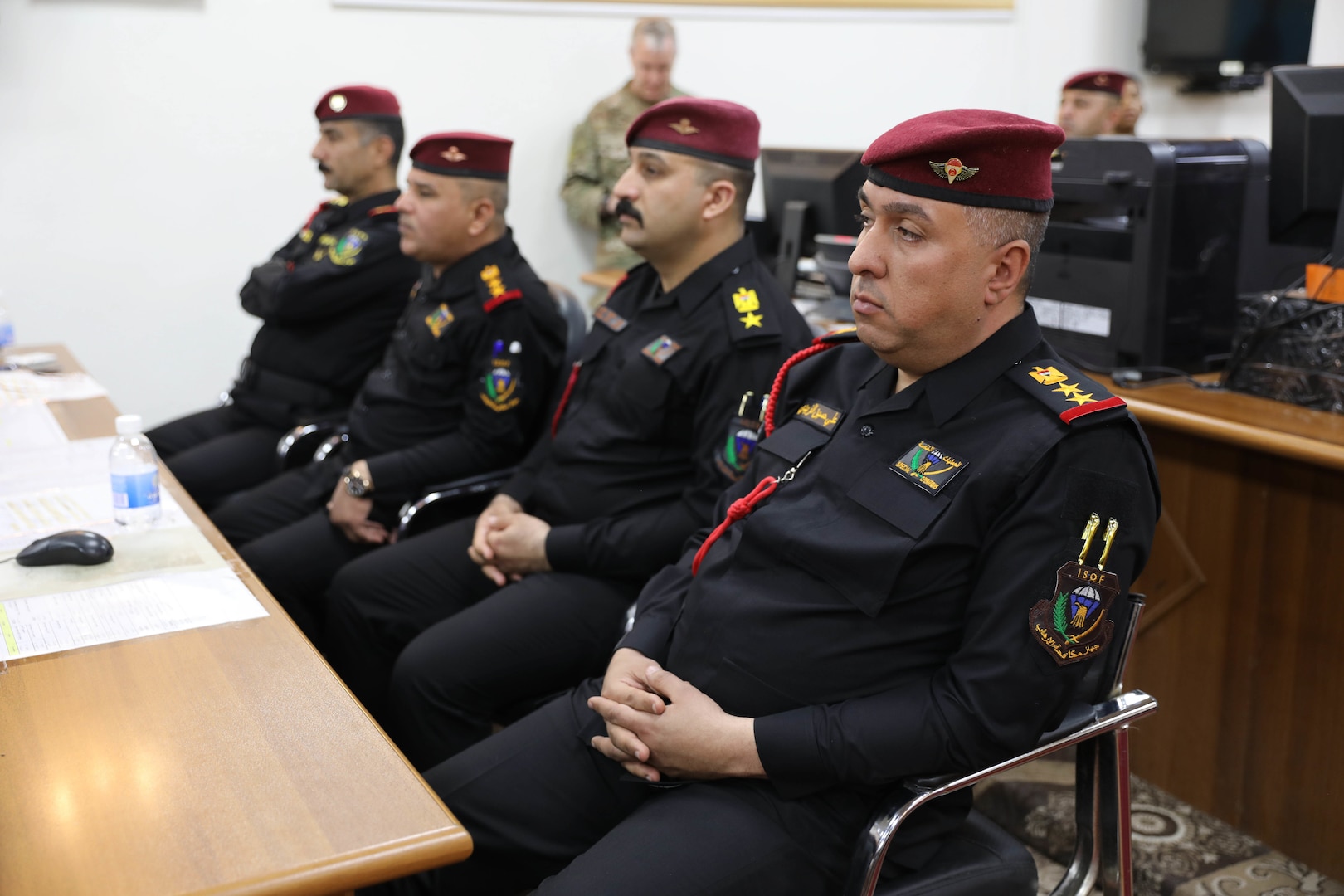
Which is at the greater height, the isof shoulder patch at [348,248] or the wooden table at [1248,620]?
the isof shoulder patch at [348,248]

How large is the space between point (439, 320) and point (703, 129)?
0.76m

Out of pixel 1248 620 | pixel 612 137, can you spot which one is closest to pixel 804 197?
pixel 1248 620

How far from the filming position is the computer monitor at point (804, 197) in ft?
8.93

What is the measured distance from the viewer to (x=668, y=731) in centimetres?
131

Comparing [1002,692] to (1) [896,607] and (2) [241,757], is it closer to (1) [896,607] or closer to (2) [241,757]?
(1) [896,607]

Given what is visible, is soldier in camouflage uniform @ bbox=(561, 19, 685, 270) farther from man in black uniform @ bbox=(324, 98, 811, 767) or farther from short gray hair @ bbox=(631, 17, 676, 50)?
man in black uniform @ bbox=(324, 98, 811, 767)

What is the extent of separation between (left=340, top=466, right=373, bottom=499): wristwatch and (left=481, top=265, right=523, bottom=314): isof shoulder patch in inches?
16.7

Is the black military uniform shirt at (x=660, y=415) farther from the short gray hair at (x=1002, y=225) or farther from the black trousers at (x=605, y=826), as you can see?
the short gray hair at (x=1002, y=225)

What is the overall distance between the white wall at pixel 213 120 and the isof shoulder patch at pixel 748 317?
3.01 m

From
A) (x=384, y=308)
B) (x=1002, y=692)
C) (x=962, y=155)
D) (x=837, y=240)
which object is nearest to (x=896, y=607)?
(x=1002, y=692)

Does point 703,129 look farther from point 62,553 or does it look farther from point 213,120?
point 213,120

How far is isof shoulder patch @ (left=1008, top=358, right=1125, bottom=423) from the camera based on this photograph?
119cm

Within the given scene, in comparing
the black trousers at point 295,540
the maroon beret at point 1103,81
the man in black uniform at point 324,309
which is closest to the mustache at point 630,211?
the black trousers at point 295,540

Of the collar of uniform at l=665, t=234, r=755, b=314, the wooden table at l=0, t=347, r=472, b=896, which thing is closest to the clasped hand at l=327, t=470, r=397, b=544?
the collar of uniform at l=665, t=234, r=755, b=314
